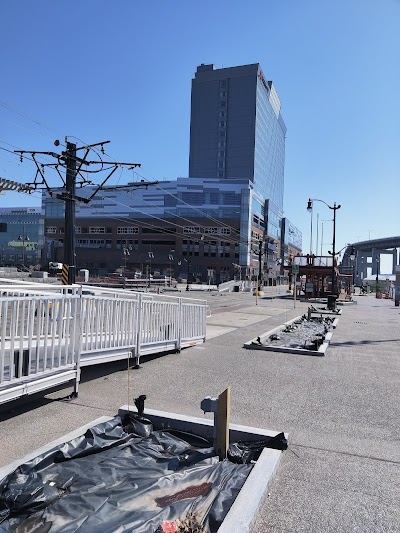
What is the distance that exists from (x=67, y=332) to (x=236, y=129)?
143170 mm

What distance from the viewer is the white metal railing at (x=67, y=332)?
5.18 metres

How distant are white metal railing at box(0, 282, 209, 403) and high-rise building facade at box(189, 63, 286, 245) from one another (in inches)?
4627

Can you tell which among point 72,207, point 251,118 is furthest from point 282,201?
point 72,207

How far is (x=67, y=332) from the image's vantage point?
20.7 feet

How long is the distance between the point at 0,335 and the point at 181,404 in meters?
2.71

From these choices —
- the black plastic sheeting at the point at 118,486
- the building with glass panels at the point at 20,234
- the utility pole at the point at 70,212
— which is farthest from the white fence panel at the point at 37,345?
the building with glass panels at the point at 20,234

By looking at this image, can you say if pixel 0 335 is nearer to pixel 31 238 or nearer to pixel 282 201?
pixel 31 238

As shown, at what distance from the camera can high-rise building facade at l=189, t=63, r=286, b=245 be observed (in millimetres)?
136500

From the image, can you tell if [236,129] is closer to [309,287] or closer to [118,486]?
[309,287]

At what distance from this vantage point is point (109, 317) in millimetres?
7598

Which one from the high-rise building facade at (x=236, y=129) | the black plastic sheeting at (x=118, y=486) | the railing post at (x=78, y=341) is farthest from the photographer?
the high-rise building facade at (x=236, y=129)

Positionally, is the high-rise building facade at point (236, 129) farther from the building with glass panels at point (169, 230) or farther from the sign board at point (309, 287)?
the sign board at point (309, 287)

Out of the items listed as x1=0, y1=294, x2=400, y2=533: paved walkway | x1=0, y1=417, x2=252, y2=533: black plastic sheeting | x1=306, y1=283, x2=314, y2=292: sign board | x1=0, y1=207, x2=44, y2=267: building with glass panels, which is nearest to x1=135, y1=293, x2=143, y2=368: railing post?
x1=0, y1=294, x2=400, y2=533: paved walkway

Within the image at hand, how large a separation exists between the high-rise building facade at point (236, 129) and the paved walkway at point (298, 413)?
11724 centimetres
